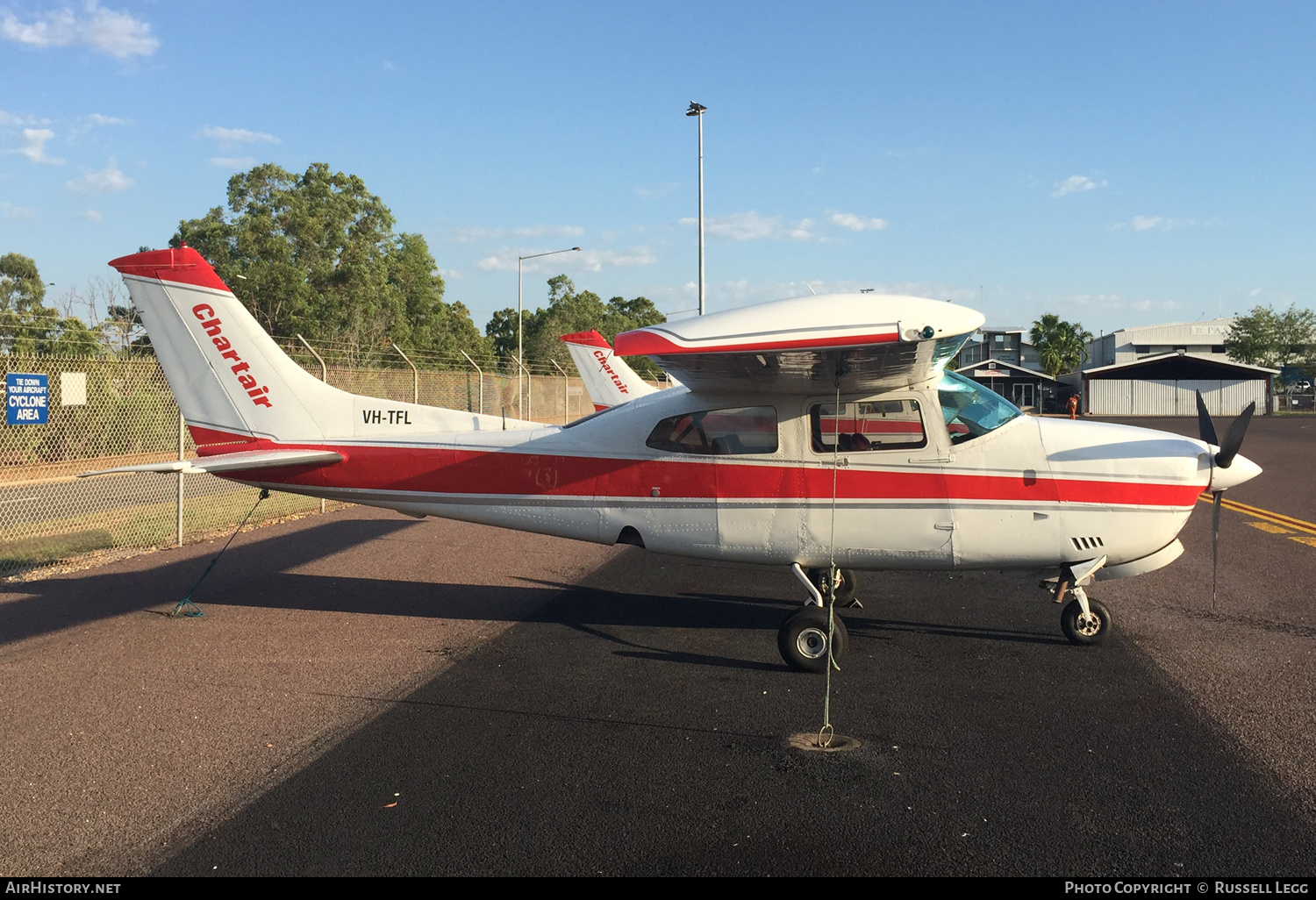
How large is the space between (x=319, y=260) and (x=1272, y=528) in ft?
130

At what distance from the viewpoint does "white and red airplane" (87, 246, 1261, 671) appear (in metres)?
5.88

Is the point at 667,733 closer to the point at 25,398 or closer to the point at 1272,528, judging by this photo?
the point at 25,398

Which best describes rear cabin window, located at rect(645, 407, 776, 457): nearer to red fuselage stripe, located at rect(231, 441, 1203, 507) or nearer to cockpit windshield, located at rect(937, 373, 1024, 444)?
red fuselage stripe, located at rect(231, 441, 1203, 507)

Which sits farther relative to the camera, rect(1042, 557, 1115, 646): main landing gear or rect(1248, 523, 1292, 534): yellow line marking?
rect(1248, 523, 1292, 534): yellow line marking

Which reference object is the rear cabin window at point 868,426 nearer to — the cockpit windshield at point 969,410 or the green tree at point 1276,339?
the cockpit windshield at point 969,410

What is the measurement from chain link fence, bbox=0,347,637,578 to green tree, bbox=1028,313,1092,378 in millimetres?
73949

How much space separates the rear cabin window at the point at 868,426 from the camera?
6.07m

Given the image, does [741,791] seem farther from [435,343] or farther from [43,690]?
[435,343]

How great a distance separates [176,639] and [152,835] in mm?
3282

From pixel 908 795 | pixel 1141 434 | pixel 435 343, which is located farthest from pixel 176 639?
pixel 435 343

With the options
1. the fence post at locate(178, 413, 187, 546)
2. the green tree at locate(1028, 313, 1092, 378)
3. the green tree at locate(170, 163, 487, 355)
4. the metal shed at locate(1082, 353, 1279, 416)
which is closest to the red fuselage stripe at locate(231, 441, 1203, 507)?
the fence post at locate(178, 413, 187, 546)

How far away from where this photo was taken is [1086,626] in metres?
6.10

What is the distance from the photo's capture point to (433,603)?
764cm

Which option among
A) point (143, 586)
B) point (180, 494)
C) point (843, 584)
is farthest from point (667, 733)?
point (180, 494)
